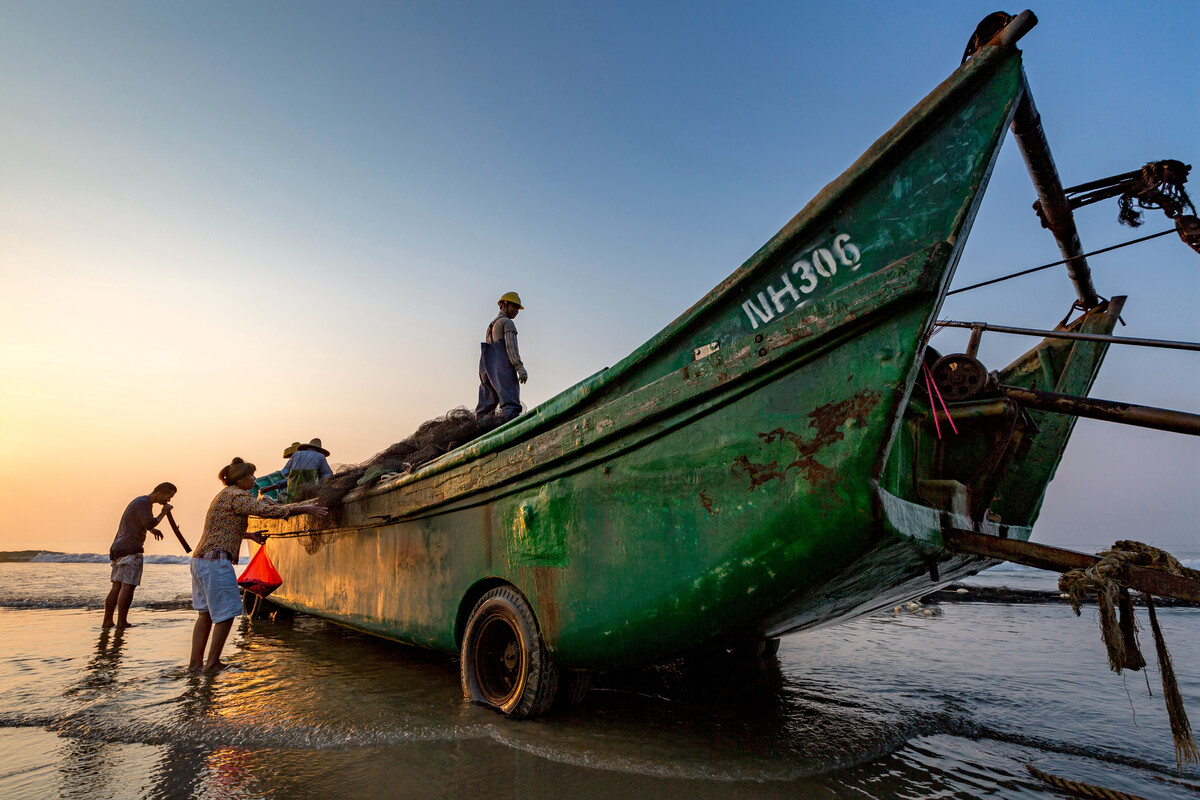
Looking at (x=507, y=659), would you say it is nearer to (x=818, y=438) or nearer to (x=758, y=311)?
(x=818, y=438)

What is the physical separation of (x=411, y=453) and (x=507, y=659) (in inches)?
104

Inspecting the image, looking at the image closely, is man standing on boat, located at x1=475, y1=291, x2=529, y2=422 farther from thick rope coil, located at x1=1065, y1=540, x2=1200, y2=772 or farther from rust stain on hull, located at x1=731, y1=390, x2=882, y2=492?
thick rope coil, located at x1=1065, y1=540, x2=1200, y2=772

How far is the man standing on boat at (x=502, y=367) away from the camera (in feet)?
18.5

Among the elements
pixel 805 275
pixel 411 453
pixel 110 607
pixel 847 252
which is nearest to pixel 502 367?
pixel 411 453

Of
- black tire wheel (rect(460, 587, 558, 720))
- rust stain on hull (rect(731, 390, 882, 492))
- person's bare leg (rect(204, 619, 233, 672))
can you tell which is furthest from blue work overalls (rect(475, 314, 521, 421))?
rust stain on hull (rect(731, 390, 882, 492))

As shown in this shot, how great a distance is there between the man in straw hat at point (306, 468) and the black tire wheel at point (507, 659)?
3.64m

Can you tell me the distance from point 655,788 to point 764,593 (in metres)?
0.92

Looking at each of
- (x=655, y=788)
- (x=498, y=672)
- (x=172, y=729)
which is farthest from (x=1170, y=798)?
(x=172, y=729)

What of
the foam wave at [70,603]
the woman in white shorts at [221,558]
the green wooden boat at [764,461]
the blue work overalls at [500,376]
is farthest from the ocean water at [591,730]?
the foam wave at [70,603]

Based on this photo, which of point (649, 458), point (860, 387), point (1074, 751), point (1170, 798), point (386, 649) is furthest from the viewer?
point (386, 649)

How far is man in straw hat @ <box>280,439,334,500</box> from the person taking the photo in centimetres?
692

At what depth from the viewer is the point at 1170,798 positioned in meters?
2.59

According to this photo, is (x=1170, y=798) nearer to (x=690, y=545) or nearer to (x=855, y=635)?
(x=690, y=545)

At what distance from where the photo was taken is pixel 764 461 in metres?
2.58
